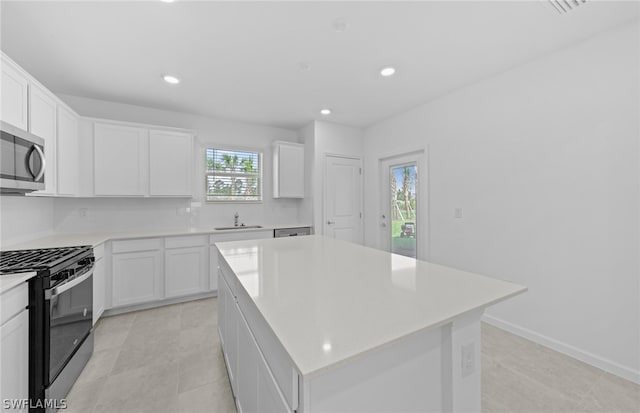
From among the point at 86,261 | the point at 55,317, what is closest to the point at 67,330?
the point at 55,317

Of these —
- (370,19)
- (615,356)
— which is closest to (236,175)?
(370,19)

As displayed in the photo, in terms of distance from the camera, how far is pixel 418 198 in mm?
3676

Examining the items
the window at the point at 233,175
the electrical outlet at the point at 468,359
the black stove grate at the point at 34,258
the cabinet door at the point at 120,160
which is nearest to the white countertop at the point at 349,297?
the electrical outlet at the point at 468,359

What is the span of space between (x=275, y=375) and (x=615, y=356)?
273 cm

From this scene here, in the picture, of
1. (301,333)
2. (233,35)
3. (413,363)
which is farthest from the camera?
(233,35)

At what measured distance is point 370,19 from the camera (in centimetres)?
189

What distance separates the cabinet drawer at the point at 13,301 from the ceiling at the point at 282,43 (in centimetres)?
188

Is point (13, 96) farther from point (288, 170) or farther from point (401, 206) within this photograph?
point (401, 206)

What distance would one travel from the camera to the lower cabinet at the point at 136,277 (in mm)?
2869

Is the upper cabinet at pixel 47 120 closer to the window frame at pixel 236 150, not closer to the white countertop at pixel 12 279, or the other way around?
the white countertop at pixel 12 279

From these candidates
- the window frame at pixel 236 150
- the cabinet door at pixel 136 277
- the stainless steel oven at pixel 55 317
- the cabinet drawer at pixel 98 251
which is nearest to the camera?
the stainless steel oven at pixel 55 317

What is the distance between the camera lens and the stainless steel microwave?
1.60 m

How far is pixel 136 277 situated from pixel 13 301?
1.78 meters

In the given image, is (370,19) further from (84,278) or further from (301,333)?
(84,278)
